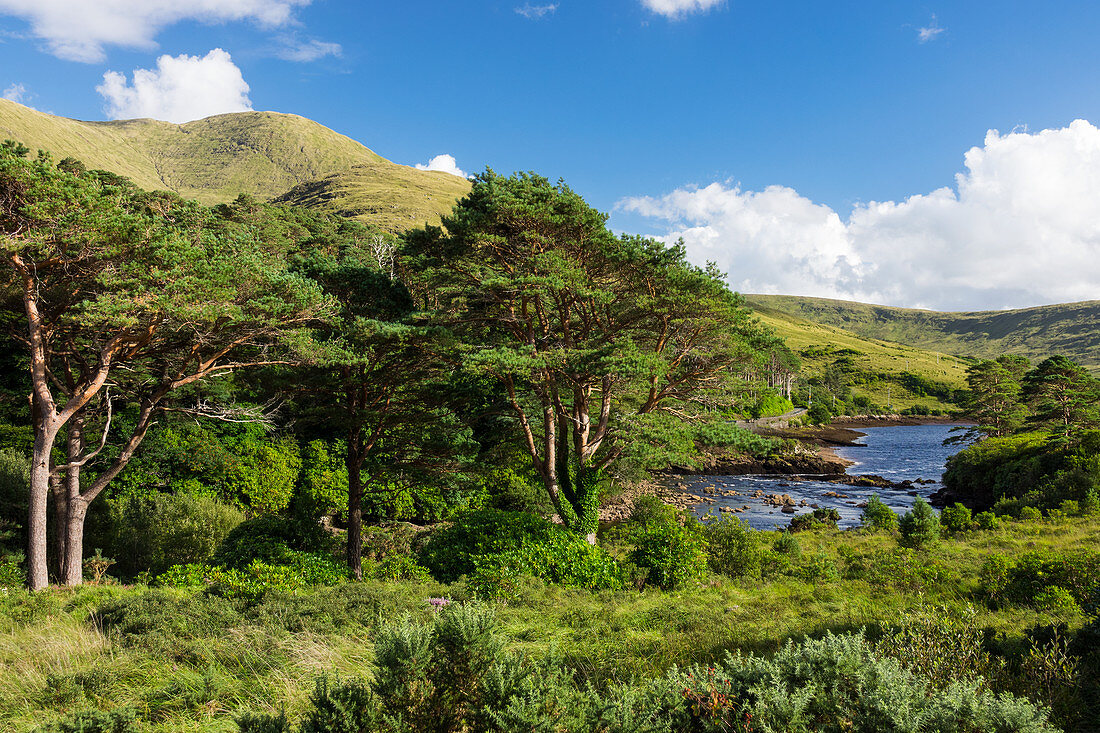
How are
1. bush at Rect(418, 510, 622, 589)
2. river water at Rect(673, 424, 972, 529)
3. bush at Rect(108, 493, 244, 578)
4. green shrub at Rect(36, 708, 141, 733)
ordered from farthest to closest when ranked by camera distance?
1. river water at Rect(673, 424, 972, 529)
2. bush at Rect(108, 493, 244, 578)
3. bush at Rect(418, 510, 622, 589)
4. green shrub at Rect(36, 708, 141, 733)

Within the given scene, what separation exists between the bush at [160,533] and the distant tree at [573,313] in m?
11.0

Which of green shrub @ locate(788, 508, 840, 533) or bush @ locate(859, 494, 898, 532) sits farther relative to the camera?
green shrub @ locate(788, 508, 840, 533)

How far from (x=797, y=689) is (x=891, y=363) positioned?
606ft

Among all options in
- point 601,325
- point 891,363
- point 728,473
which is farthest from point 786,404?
point 601,325

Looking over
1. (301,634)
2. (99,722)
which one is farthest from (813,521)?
(99,722)

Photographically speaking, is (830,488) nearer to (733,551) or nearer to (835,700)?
(733,551)

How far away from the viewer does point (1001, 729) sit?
304 centimetres

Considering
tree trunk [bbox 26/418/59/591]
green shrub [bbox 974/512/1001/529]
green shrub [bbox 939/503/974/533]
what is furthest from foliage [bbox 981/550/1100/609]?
tree trunk [bbox 26/418/59/591]

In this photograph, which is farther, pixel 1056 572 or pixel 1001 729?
pixel 1056 572

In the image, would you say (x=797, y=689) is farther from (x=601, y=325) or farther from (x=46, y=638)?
(x=601, y=325)

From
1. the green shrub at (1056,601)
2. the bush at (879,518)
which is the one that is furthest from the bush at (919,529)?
the green shrub at (1056,601)

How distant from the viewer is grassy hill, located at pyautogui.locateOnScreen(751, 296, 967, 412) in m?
134

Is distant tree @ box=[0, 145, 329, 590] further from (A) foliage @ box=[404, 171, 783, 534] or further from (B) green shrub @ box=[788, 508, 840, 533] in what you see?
(B) green shrub @ box=[788, 508, 840, 533]

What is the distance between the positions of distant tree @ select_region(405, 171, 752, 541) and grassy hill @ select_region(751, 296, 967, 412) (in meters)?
117
